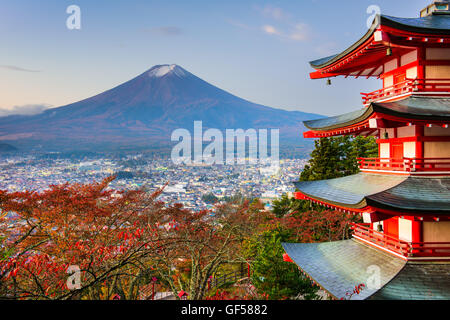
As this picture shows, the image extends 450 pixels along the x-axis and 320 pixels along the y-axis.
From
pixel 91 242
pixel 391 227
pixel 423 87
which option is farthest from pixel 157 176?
pixel 423 87

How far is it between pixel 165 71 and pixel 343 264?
249 feet

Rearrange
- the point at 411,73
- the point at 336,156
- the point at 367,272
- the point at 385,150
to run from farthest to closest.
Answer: the point at 336,156 → the point at 385,150 → the point at 411,73 → the point at 367,272

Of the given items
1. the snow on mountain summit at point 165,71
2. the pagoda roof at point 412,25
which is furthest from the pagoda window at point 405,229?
the snow on mountain summit at point 165,71

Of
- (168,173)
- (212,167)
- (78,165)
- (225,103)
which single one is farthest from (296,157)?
(78,165)

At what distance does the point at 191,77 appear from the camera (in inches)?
2943

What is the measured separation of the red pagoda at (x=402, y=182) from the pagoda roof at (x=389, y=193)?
2cm

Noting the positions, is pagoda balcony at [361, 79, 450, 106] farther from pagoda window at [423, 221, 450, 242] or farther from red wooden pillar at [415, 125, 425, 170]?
pagoda window at [423, 221, 450, 242]

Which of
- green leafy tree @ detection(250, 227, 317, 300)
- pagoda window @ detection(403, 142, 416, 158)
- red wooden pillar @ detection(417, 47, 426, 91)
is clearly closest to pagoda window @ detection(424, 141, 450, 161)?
pagoda window @ detection(403, 142, 416, 158)

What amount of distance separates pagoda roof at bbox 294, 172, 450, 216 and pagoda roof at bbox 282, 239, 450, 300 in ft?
4.21

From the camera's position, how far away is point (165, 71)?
74688 millimetres

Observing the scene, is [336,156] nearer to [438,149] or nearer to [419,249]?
[438,149]

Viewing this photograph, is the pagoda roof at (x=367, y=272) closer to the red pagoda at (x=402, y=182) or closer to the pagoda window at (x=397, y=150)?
the red pagoda at (x=402, y=182)

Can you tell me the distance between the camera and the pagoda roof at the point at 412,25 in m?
5.22

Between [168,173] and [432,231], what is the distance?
A: 33.6m
